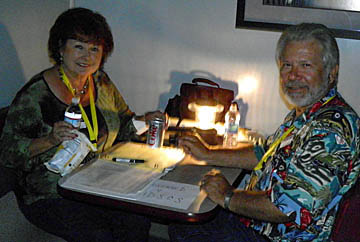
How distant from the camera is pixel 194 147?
78.5 inches

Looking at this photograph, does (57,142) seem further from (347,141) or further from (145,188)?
(347,141)

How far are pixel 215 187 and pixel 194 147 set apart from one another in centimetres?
40

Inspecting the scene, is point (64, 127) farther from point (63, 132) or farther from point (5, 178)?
point (5, 178)

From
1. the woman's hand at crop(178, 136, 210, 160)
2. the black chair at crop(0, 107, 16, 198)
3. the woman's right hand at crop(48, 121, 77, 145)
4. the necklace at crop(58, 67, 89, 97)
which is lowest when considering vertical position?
the black chair at crop(0, 107, 16, 198)

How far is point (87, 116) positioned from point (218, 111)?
0.80 meters

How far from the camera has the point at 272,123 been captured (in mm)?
2854

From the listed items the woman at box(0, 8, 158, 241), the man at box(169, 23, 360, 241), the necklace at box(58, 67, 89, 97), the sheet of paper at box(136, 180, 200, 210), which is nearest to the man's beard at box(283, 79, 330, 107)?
the man at box(169, 23, 360, 241)

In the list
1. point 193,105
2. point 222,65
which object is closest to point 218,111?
point 193,105

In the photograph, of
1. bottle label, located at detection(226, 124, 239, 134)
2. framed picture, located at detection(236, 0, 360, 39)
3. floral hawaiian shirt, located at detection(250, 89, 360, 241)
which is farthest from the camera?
framed picture, located at detection(236, 0, 360, 39)

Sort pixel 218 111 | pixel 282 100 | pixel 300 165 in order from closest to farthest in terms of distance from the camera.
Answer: pixel 300 165
pixel 218 111
pixel 282 100

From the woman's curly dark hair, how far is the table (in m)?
0.53

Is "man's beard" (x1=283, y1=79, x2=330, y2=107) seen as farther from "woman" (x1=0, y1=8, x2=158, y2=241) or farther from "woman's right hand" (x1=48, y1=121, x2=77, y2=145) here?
"woman's right hand" (x1=48, y1=121, x2=77, y2=145)

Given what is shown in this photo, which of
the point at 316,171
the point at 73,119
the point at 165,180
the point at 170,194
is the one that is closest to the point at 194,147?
the point at 165,180

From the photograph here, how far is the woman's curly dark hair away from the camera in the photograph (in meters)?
2.05
